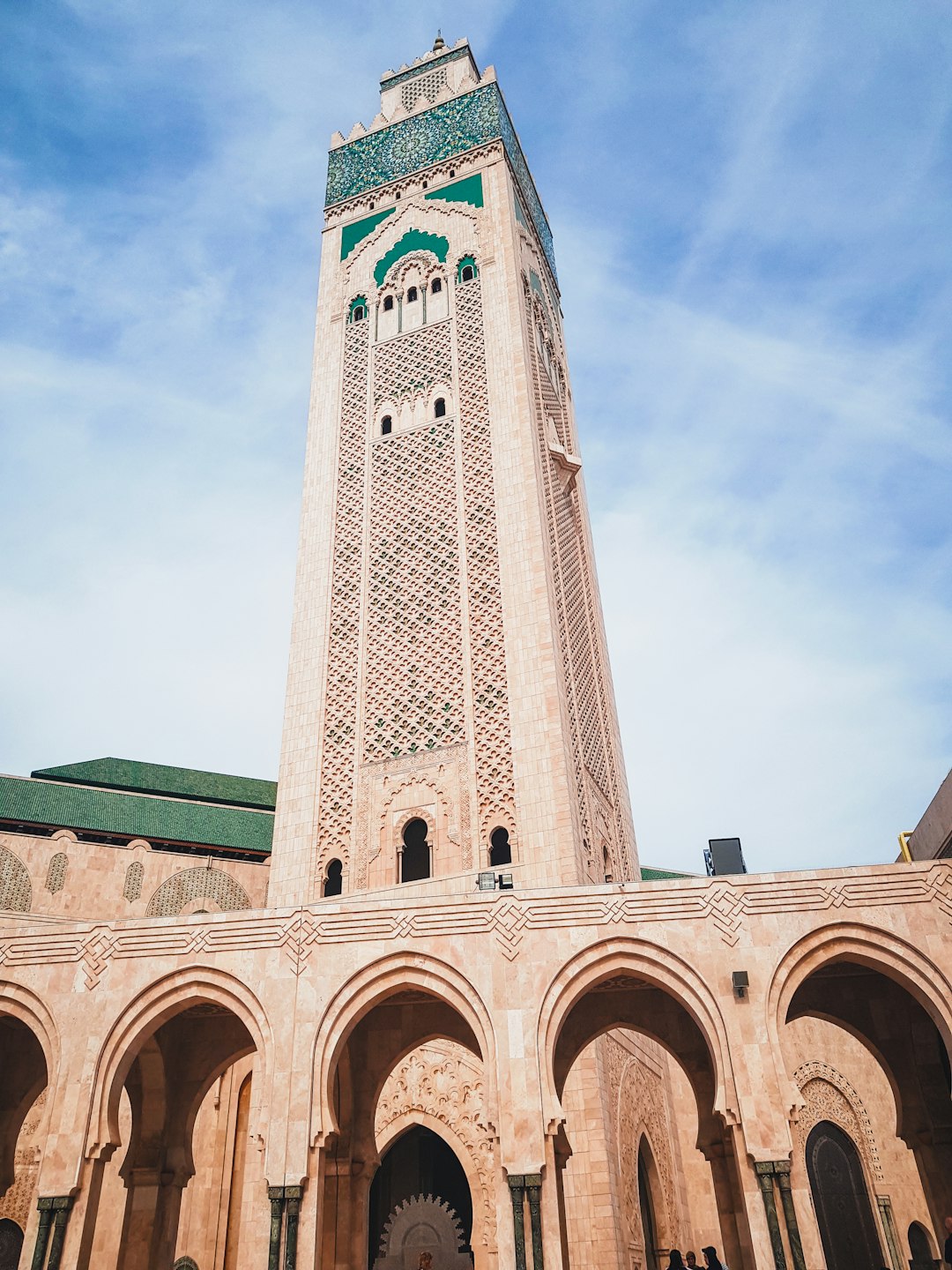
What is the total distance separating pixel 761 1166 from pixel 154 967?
4955 mm

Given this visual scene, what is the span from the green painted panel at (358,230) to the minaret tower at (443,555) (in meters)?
0.03

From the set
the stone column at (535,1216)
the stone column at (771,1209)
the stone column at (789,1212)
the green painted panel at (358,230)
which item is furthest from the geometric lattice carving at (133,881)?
the stone column at (789,1212)

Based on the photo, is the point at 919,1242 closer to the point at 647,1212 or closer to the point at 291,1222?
the point at 647,1212

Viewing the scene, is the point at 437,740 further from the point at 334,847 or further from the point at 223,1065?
the point at 223,1065

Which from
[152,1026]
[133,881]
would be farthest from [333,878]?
[133,881]

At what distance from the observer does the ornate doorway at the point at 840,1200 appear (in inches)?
570

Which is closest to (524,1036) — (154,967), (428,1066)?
(154,967)

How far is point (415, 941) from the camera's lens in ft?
26.9

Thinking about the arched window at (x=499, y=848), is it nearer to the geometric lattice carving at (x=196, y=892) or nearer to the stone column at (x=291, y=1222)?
the stone column at (x=291, y=1222)

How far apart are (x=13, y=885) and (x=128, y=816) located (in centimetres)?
222

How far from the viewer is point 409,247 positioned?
17.5 meters

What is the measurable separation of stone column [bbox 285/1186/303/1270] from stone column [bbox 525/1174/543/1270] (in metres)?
1.70

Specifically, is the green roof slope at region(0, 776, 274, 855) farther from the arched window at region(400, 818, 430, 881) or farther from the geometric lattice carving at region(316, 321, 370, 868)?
the arched window at region(400, 818, 430, 881)

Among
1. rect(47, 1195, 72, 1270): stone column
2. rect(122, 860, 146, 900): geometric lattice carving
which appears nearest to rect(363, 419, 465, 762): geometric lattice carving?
rect(122, 860, 146, 900): geometric lattice carving
